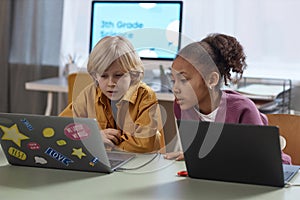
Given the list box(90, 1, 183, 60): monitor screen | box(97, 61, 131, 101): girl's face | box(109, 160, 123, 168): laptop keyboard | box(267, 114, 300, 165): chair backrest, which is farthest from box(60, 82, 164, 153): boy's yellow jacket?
box(90, 1, 183, 60): monitor screen

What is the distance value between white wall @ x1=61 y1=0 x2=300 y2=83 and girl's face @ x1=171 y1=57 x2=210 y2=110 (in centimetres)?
184

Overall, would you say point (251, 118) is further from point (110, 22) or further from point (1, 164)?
point (110, 22)

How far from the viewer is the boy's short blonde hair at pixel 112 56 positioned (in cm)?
191

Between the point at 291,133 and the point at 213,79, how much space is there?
357 millimetres

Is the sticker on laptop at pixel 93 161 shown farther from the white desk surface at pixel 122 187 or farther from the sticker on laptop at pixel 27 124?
the sticker on laptop at pixel 27 124

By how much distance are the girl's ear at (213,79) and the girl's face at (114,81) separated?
27 cm

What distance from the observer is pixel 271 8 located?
3.62 metres

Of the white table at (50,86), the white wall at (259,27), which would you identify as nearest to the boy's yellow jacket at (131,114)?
the white table at (50,86)

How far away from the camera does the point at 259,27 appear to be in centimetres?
367

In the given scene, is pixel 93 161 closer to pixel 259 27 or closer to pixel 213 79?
pixel 213 79

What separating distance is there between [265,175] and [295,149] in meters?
0.49

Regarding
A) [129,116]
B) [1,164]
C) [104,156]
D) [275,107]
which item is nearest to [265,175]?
[104,156]

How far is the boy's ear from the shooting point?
1.87 meters

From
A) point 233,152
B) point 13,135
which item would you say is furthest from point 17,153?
point 233,152
